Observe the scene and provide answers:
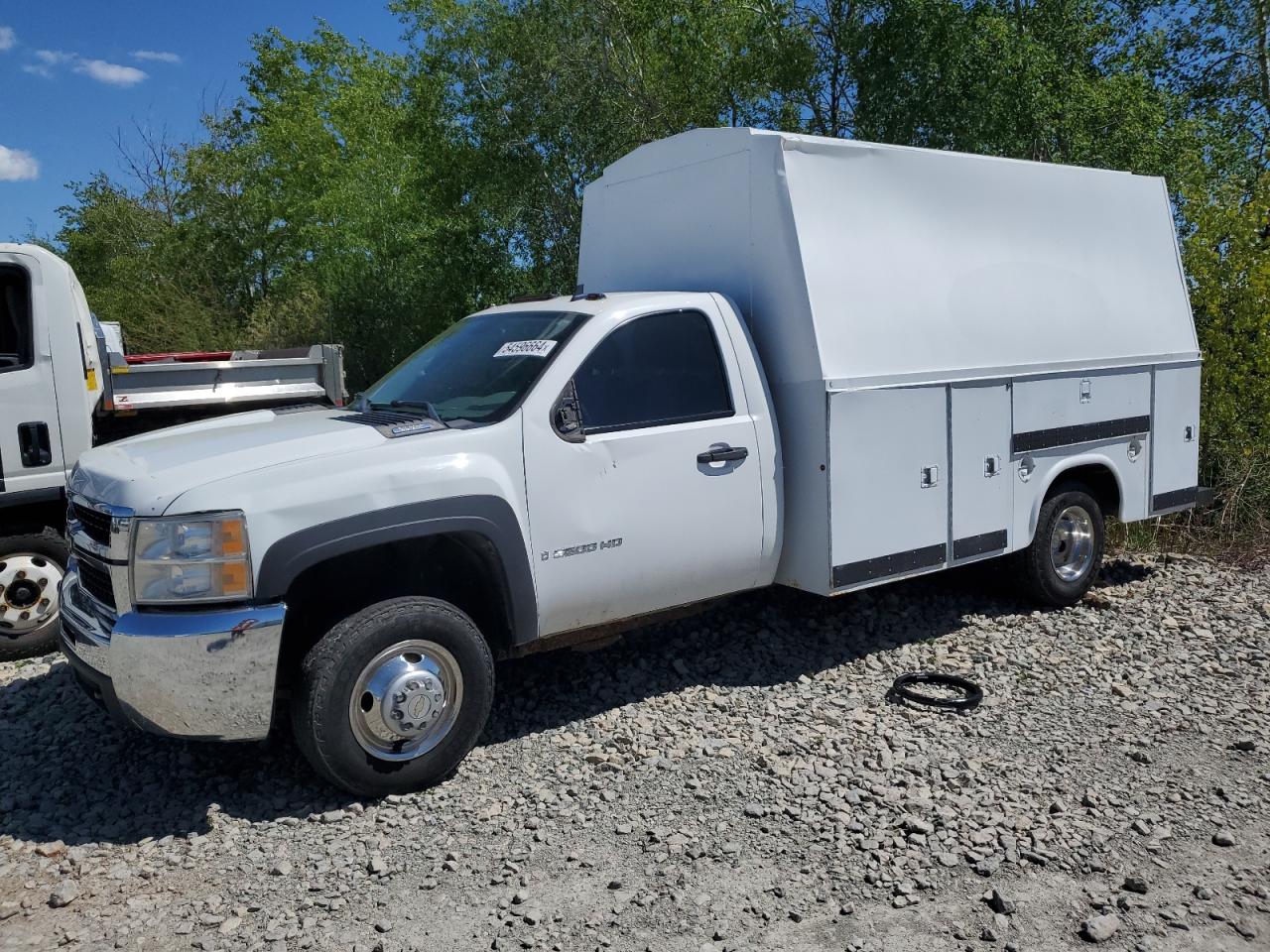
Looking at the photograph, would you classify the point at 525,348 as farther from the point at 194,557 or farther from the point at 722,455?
the point at 194,557

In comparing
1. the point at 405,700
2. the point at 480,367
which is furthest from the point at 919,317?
the point at 405,700

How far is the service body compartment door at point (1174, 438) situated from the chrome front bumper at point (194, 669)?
5.93 meters

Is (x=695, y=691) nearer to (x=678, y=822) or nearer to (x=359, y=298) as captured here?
(x=678, y=822)

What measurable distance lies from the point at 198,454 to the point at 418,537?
95 cm

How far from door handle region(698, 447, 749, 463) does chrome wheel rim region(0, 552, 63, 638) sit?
162 inches

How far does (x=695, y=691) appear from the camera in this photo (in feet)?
17.9

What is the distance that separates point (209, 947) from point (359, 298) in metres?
18.8

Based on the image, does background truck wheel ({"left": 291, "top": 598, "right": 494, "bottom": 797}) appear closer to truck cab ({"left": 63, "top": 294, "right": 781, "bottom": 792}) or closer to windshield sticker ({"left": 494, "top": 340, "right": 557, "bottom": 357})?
truck cab ({"left": 63, "top": 294, "right": 781, "bottom": 792})

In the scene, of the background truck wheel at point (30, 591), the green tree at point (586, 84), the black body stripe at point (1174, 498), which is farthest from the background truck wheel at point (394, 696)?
the green tree at point (586, 84)

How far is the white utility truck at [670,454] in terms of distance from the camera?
397 cm

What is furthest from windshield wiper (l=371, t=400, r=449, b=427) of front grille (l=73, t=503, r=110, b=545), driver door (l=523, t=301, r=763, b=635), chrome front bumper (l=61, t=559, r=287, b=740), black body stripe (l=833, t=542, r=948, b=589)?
black body stripe (l=833, t=542, r=948, b=589)

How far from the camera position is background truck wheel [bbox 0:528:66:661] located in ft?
20.4

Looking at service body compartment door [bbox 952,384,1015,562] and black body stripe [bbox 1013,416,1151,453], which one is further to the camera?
black body stripe [bbox 1013,416,1151,453]

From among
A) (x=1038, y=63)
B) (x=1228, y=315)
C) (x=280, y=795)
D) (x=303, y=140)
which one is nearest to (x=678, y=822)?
(x=280, y=795)
